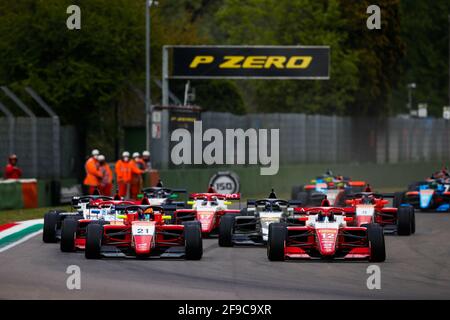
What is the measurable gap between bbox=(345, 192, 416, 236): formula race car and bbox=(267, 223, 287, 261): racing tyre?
4.57m

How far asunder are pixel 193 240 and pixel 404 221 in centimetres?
670

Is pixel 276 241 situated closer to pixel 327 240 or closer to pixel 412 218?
pixel 327 240

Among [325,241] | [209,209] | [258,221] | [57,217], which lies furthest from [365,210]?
[57,217]

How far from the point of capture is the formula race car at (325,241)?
18.4 metres

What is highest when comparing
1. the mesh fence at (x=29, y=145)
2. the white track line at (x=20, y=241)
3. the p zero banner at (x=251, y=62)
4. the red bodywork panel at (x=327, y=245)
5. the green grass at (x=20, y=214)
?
the p zero banner at (x=251, y=62)

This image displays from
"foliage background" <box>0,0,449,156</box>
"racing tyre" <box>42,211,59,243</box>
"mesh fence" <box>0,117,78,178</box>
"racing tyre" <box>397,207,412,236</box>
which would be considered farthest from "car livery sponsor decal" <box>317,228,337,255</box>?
"foliage background" <box>0,0,449,156</box>

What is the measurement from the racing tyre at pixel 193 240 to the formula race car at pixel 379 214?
4.98 meters

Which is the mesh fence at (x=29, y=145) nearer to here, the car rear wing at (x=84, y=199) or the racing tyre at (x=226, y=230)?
the car rear wing at (x=84, y=199)

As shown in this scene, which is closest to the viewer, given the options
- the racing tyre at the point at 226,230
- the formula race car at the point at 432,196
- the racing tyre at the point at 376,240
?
the racing tyre at the point at 376,240

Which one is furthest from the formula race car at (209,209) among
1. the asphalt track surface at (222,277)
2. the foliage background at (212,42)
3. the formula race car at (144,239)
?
the foliage background at (212,42)

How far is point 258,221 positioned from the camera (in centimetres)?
2130

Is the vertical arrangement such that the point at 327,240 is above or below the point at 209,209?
below
